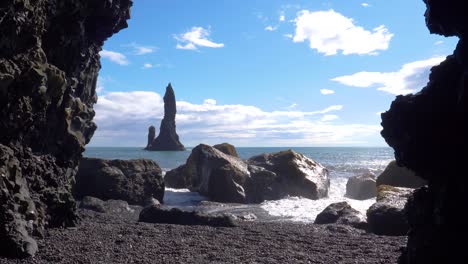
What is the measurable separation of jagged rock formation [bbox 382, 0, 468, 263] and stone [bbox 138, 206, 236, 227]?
34.6ft

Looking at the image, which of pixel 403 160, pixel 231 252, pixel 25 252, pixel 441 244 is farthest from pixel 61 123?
pixel 441 244

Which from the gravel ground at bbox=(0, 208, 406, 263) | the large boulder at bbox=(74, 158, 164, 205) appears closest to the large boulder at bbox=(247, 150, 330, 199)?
the large boulder at bbox=(74, 158, 164, 205)

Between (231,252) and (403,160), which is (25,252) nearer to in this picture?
(231,252)

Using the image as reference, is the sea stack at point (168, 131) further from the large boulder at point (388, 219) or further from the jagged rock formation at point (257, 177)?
the large boulder at point (388, 219)

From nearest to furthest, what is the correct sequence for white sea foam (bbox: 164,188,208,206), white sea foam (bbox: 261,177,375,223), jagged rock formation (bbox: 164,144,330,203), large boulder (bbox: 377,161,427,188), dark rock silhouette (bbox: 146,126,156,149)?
white sea foam (bbox: 261,177,375,223), large boulder (bbox: 377,161,427,188), white sea foam (bbox: 164,188,208,206), jagged rock formation (bbox: 164,144,330,203), dark rock silhouette (bbox: 146,126,156,149)

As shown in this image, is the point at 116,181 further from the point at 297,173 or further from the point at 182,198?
the point at 297,173

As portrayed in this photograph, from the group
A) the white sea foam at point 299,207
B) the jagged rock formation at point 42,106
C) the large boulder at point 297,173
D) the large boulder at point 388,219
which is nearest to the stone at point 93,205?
the jagged rock formation at point 42,106

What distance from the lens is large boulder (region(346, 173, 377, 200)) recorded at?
3653 cm

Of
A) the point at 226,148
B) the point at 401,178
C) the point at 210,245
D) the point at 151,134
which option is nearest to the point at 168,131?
the point at 151,134

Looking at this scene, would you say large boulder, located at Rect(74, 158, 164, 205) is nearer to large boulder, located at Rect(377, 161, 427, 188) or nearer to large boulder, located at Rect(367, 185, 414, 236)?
large boulder, located at Rect(367, 185, 414, 236)

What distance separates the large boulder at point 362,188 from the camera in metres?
36.5

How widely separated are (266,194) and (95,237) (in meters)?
20.0

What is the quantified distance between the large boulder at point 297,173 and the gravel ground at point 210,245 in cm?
1496

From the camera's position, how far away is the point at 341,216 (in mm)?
22000
